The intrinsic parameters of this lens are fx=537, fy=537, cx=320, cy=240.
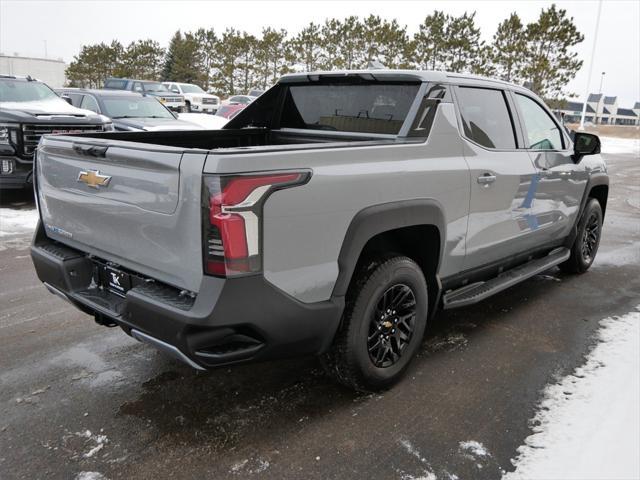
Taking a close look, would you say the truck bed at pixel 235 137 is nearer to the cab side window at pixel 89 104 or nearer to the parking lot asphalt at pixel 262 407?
the parking lot asphalt at pixel 262 407

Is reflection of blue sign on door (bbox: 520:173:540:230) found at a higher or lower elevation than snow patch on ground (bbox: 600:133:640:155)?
higher

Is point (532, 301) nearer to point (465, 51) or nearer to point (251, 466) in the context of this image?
point (251, 466)

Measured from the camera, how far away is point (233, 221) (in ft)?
7.45

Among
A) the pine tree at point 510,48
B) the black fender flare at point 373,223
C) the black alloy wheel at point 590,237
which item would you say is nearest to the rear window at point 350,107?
the black fender flare at point 373,223

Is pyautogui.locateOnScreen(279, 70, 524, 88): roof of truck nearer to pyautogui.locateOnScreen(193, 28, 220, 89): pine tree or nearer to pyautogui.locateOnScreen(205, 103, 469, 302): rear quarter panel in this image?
pyautogui.locateOnScreen(205, 103, 469, 302): rear quarter panel

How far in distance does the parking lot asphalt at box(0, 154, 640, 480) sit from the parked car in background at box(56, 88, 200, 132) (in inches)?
285

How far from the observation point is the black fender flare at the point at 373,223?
2.71 meters

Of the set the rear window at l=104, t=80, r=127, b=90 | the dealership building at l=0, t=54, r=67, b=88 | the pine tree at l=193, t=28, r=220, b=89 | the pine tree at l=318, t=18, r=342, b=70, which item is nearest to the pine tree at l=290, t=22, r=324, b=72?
the pine tree at l=318, t=18, r=342, b=70

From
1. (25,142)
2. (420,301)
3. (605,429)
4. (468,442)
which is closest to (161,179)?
(420,301)

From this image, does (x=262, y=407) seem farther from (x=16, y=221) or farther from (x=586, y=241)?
(x=16, y=221)

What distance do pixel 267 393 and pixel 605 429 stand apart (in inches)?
73.3

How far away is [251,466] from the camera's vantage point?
8.30 ft

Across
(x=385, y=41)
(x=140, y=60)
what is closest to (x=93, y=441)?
(x=385, y=41)

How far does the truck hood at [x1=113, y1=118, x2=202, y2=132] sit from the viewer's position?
10487 mm
